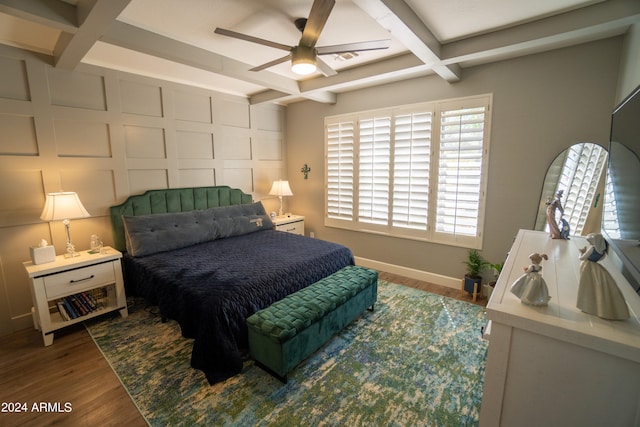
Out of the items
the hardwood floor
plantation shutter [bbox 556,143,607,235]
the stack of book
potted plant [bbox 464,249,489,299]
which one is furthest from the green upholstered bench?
plantation shutter [bbox 556,143,607,235]

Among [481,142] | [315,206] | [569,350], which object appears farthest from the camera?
[315,206]

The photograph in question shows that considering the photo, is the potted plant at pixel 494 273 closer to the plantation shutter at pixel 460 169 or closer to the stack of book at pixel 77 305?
the plantation shutter at pixel 460 169

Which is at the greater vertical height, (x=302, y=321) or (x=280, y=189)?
(x=280, y=189)

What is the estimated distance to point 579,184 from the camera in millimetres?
2506

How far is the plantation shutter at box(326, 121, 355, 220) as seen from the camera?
4156mm

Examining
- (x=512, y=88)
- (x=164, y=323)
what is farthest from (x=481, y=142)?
(x=164, y=323)

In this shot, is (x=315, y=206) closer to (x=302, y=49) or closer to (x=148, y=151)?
(x=148, y=151)

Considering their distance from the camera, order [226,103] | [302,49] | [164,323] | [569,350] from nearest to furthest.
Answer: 1. [569,350]
2. [302,49]
3. [164,323]
4. [226,103]

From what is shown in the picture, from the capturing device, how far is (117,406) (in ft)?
6.02

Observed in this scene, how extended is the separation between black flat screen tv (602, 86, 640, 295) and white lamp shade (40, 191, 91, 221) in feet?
12.5

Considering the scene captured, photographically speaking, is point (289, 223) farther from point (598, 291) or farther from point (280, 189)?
point (598, 291)

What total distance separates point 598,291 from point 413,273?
2.84 meters

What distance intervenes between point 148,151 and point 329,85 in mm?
2311

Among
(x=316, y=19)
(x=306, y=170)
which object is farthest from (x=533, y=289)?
(x=306, y=170)
